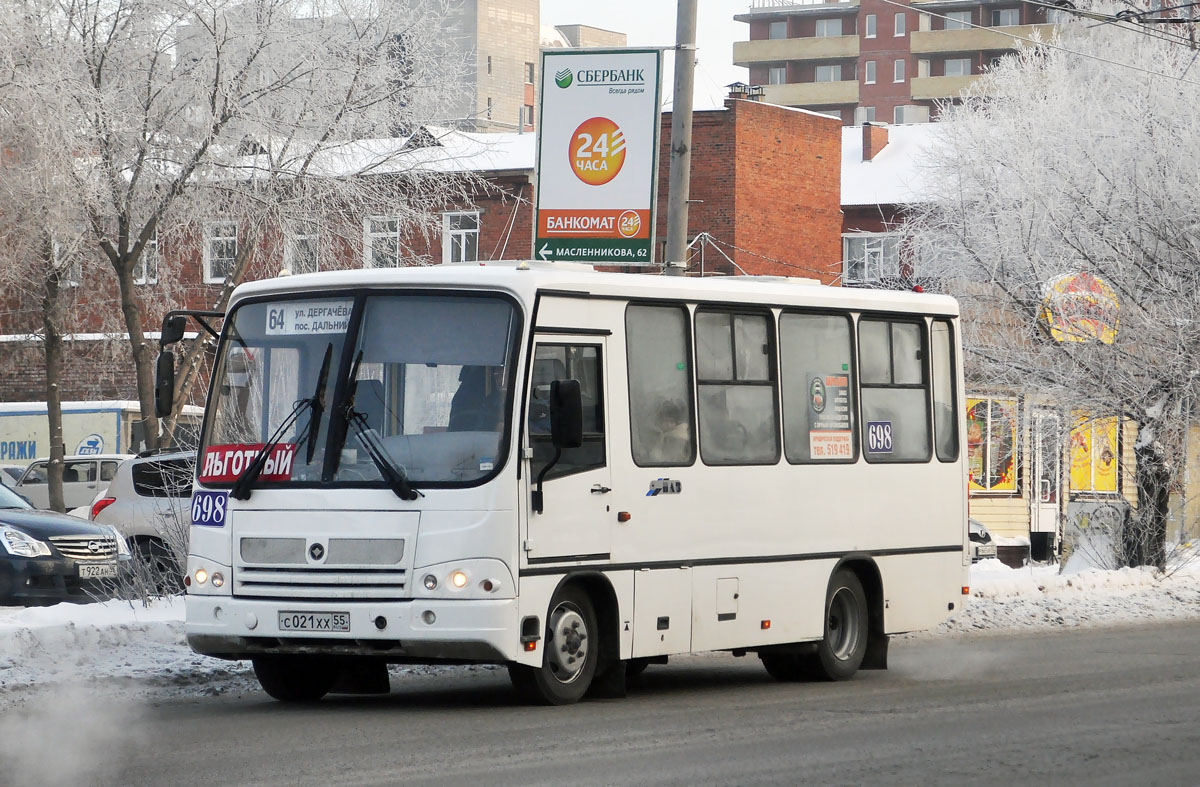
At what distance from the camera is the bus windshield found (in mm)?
10820

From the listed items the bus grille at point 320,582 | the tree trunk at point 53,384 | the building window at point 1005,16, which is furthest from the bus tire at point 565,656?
the building window at point 1005,16

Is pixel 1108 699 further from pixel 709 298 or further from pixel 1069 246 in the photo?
pixel 1069 246

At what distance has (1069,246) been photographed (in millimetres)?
24594

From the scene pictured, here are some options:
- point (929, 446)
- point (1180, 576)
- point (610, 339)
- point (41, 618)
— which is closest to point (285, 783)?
point (610, 339)

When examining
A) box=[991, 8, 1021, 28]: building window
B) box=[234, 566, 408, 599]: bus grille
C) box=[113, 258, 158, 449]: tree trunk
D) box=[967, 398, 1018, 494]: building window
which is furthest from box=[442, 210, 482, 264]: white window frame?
box=[991, 8, 1021, 28]: building window

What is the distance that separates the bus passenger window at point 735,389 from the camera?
12.4 metres

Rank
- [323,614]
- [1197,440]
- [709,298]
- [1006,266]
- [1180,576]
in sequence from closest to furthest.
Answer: [323,614] < [709,298] < [1180,576] < [1006,266] < [1197,440]

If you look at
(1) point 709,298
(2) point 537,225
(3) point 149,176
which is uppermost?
(3) point 149,176

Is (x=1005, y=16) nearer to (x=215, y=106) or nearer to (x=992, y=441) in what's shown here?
(x=992, y=441)

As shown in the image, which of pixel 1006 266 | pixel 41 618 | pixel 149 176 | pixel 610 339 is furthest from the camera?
pixel 1006 266

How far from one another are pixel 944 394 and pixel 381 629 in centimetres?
586

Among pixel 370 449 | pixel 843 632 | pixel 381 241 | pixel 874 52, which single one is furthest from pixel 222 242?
pixel 874 52

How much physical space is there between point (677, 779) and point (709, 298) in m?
4.76

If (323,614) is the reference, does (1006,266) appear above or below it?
above
